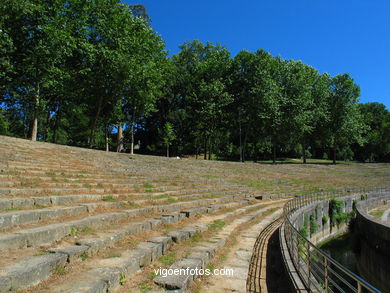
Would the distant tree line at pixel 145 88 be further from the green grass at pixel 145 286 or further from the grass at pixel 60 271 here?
the green grass at pixel 145 286

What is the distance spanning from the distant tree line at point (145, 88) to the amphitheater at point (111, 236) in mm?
12914

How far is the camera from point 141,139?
44.8 metres

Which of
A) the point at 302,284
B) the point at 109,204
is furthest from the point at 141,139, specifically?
the point at 302,284

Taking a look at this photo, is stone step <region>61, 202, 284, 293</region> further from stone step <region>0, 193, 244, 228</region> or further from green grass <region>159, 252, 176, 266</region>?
stone step <region>0, 193, 244, 228</region>

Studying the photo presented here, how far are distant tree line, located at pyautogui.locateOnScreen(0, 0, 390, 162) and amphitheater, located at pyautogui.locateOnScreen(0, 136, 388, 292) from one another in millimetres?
12914

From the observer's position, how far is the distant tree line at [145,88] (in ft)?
68.3

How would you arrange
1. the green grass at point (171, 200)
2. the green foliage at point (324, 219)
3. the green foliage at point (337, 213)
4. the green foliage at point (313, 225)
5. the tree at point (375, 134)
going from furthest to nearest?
the tree at point (375, 134)
the green foliage at point (337, 213)
the green foliage at point (324, 219)
the green foliage at point (313, 225)
the green grass at point (171, 200)

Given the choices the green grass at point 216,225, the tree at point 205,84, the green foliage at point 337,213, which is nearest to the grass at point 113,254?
the green grass at point 216,225

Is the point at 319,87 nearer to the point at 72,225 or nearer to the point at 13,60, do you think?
the point at 13,60

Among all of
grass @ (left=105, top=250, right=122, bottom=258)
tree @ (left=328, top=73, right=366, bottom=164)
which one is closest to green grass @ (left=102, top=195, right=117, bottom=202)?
grass @ (left=105, top=250, right=122, bottom=258)

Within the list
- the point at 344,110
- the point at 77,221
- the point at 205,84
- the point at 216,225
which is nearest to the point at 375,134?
the point at 344,110

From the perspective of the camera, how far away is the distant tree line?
20.8m

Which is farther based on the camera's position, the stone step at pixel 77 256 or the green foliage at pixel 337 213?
the green foliage at pixel 337 213

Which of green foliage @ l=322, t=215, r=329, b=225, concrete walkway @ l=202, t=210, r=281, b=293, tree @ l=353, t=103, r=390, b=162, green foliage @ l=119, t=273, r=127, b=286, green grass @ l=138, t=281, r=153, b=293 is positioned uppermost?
tree @ l=353, t=103, r=390, b=162
